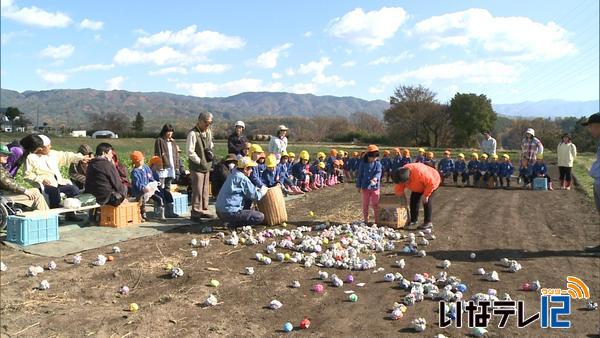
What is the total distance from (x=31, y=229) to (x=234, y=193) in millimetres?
3436

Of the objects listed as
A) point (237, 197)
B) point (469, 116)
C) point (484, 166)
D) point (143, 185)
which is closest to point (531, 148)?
point (484, 166)

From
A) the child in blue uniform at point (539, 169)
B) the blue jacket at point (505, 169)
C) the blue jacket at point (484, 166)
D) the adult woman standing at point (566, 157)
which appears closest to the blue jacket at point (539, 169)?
the child in blue uniform at point (539, 169)

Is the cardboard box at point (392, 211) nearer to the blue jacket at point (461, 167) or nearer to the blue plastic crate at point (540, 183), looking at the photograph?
the blue plastic crate at point (540, 183)

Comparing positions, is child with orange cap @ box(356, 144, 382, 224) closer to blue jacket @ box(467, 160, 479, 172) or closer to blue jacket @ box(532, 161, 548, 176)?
blue jacket @ box(467, 160, 479, 172)

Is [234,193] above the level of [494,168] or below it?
below

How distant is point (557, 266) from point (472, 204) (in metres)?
6.10

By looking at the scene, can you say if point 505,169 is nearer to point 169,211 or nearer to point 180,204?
point 180,204

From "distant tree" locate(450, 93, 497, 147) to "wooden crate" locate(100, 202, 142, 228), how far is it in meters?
38.7

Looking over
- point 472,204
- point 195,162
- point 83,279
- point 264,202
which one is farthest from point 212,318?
point 472,204

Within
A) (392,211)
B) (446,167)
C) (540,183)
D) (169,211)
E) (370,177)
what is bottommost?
(169,211)

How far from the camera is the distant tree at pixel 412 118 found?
152 ft

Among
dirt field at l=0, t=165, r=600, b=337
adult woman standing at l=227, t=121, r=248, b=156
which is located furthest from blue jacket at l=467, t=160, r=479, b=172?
adult woman standing at l=227, t=121, r=248, b=156

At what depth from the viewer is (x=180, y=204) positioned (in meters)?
10.9

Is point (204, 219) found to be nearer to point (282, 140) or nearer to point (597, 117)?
point (282, 140)
